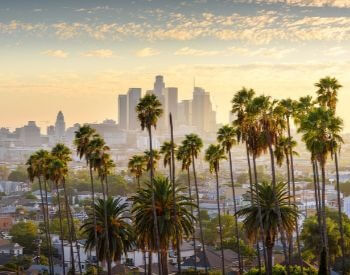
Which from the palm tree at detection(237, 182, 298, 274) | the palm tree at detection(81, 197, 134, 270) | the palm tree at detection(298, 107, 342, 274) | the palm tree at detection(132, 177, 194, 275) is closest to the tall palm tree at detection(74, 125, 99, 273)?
the palm tree at detection(81, 197, 134, 270)

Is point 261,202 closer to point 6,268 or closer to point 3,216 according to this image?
point 6,268

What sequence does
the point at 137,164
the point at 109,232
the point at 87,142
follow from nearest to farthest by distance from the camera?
the point at 109,232 < the point at 87,142 < the point at 137,164

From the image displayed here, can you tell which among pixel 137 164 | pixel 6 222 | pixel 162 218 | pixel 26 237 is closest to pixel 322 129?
pixel 162 218

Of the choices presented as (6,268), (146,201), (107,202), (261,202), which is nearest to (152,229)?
(146,201)

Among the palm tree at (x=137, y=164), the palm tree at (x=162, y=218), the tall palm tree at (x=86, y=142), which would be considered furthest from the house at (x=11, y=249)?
the palm tree at (x=162, y=218)

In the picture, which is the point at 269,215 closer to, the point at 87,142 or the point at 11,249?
the point at 87,142

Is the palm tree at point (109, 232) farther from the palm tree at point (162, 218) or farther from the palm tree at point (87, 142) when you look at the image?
the palm tree at point (162, 218)
